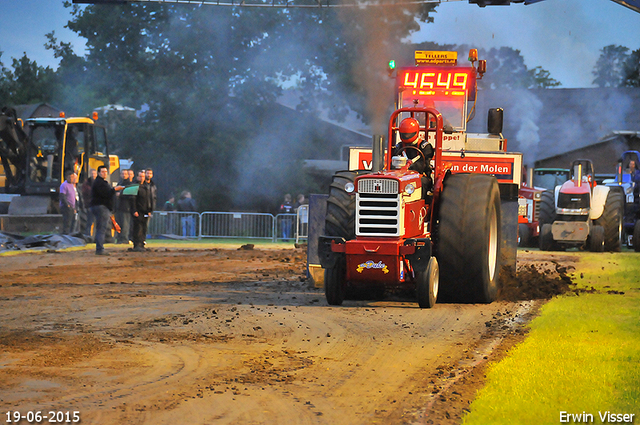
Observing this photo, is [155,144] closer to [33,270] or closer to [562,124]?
[33,270]

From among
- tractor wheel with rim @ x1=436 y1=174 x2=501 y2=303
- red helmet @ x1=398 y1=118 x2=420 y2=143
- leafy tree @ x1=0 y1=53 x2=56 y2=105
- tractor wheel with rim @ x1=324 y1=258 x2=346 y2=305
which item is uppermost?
leafy tree @ x1=0 y1=53 x2=56 y2=105

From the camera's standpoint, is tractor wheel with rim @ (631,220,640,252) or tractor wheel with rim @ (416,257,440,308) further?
tractor wheel with rim @ (631,220,640,252)

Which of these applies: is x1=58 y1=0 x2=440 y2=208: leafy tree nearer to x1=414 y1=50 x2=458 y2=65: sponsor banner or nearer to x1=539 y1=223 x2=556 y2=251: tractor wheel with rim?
x1=539 y1=223 x2=556 y2=251: tractor wheel with rim

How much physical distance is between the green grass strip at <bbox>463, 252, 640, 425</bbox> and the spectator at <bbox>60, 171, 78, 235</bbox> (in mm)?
15648

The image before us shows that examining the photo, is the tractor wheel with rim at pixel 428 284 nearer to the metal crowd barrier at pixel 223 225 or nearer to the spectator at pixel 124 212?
the spectator at pixel 124 212

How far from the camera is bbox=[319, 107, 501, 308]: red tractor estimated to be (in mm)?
10109

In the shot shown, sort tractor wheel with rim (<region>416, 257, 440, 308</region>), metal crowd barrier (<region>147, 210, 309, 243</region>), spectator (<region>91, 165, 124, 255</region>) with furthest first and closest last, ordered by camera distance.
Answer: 1. metal crowd barrier (<region>147, 210, 309, 243</region>)
2. spectator (<region>91, 165, 124, 255</region>)
3. tractor wheel with rim (<region>416, 257, 440, 308</region>)

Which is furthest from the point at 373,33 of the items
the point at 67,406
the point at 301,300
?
the point at 67,406

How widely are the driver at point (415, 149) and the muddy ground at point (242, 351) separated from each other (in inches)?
68.1

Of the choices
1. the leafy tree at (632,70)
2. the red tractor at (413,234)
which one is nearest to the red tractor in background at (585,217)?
the red tractor at (413,234)

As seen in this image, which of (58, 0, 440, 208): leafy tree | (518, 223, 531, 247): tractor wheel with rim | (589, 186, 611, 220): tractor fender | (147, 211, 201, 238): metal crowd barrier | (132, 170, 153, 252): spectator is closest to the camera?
(132, 170, 153, 252): spectator

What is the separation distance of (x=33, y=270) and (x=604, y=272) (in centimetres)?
1101

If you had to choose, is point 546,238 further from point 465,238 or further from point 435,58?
point 465,238

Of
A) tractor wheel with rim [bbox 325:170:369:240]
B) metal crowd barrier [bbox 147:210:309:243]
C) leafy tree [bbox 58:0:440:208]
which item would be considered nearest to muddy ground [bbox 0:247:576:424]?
tractor wheel with rim [bbox 325:170:369:240]
